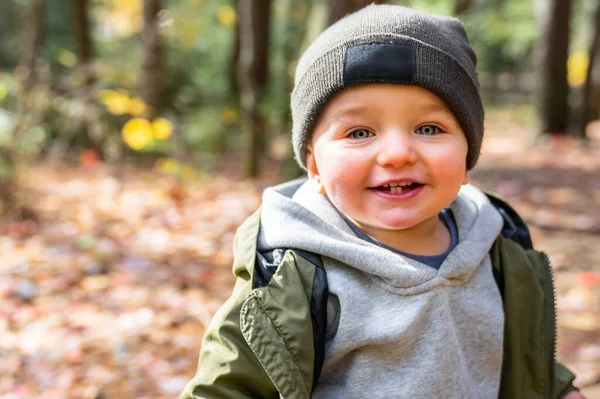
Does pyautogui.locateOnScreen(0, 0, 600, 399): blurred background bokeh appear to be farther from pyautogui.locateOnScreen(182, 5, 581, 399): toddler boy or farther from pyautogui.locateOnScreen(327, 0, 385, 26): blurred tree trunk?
pyautogui.locateOnScreen(182, 5, 581, 399): toddler boy

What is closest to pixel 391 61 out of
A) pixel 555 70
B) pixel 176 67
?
pixel 555 70

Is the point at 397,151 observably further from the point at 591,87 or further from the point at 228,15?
the point at 228,15

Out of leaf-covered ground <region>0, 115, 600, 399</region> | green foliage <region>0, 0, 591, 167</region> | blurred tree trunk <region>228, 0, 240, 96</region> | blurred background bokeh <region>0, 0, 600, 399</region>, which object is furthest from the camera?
blurred tree trunk <region>228, 0, 240, 96</region>

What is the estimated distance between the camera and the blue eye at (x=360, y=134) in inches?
65.3

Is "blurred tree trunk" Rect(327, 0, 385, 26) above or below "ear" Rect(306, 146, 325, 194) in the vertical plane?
above

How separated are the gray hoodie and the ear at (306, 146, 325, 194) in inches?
3.1

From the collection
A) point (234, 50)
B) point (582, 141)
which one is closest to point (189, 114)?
point (234, 50)

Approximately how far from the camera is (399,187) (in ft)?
5.49

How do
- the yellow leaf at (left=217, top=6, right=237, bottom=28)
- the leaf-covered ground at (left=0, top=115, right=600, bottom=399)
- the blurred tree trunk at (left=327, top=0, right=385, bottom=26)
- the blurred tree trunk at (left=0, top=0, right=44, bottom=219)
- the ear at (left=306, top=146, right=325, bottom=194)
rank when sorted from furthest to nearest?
the yellow leaf at (left=217, top=6, right=237, bottom=28) < the blurred tree trunk at (left=0, top=0, right=44, bottom=219) < the blurred tree trunk at (left=327, top=0, right=385, bottom=26) < the leaf-covered ground at (left=0, top=115, right=600, bottom=399) < the ear at (left=306, top=146, right=325, bottom=194)

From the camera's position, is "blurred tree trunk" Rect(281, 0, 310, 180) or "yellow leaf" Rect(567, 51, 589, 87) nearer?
"blurred tree trunk" Rect(281, 0, 310, 180)

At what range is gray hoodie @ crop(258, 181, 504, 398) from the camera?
64.2 inches

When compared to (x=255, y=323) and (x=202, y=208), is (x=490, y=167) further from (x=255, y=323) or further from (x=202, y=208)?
(x=255, y=323)

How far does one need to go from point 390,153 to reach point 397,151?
18 millimetres

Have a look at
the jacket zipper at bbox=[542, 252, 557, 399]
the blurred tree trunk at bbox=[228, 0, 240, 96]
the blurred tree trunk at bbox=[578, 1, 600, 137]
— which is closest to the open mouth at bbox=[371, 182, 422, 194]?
the jacket zipper at bbox=[542, 252, 557, 399]
